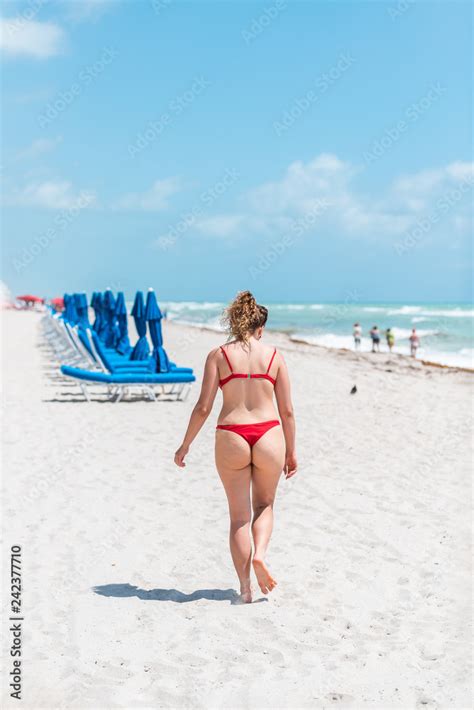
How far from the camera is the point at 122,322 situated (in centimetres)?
1528

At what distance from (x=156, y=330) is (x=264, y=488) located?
26.8 feet

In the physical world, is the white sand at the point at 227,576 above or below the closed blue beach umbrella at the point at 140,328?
below

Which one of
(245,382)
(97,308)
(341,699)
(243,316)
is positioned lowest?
(341,699)

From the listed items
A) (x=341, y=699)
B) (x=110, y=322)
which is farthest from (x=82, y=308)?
(x=341, y=699)

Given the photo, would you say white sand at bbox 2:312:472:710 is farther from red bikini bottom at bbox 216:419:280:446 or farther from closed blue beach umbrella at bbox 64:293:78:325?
closed blue beach umbrella at bbox 64:293:78:325

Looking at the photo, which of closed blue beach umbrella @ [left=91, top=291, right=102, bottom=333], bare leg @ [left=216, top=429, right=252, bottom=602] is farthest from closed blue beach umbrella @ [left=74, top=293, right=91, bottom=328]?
bare leg @ [left=216, top=429, right=252, bottom=602]

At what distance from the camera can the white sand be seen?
314 centimetres

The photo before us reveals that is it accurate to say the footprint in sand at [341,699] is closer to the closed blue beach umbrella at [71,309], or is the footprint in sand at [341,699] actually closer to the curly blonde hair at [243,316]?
the curly blonde hair at [243,316]

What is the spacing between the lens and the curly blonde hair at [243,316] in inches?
146

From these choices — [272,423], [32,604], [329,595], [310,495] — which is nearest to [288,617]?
[329,595]

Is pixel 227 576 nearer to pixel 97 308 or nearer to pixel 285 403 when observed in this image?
pixel 285 403

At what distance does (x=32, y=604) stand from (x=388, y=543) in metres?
2.39

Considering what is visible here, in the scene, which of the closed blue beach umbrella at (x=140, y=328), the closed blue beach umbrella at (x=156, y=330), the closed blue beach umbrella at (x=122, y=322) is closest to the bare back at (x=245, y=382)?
the closed blue beach umbrella at (x=156, y=330)

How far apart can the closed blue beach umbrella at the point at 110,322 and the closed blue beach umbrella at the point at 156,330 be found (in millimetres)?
3908
